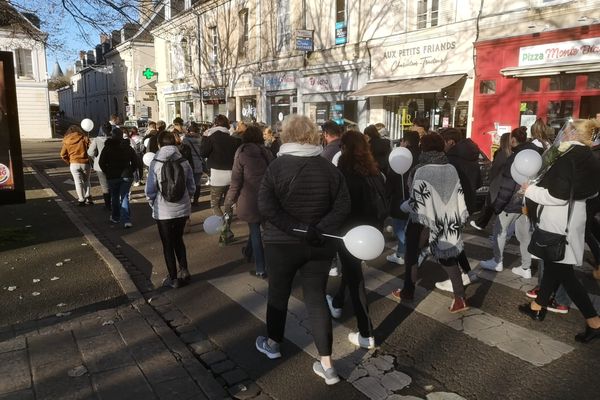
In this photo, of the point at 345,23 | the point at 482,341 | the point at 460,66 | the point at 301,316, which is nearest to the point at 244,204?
the point at 301,316

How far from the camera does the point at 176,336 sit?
413 cm

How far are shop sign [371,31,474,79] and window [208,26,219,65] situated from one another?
43.7 feet

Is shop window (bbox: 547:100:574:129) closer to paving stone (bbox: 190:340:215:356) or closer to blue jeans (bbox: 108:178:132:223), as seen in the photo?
blue jeans (bbox: 108:178:132:223)

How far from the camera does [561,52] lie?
39.5ft

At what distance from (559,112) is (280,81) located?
13436mm

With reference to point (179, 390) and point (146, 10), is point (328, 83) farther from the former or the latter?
point (179, 390)

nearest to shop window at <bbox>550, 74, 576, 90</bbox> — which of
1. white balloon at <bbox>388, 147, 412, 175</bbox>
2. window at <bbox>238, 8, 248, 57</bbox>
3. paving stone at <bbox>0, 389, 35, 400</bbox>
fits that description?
white balloon at <bbox>388, 147, 412, 175</bbox>

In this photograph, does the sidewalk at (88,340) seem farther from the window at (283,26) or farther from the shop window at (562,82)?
the window at (283,26)

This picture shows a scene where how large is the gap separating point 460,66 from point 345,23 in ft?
20.0

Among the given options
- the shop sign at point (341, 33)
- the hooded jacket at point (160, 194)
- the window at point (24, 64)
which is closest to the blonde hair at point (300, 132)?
the hooded jacket at point (160, 194)

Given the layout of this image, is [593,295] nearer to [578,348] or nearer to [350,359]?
[578,348]

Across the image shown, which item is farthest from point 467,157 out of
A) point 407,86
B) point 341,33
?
point 341,33

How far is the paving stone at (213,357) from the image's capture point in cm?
375

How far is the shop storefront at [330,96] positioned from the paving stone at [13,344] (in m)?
15.5
